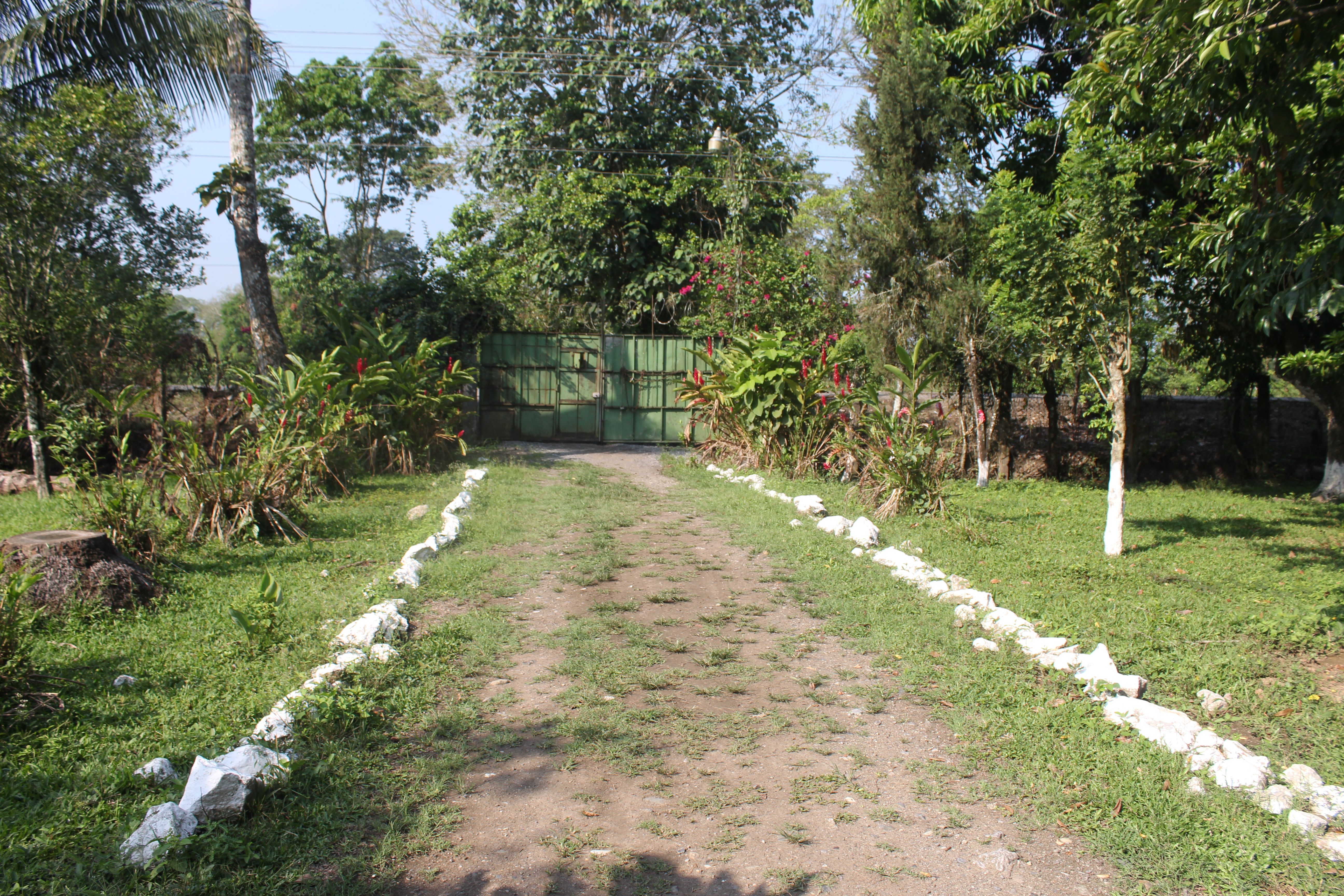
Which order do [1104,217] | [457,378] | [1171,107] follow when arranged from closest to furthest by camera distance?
[1171,107], [1104,217], [457,378]

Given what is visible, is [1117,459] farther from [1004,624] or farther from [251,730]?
[251,730]

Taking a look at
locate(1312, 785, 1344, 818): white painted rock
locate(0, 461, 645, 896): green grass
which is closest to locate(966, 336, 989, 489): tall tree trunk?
locate(0, 461, 645, 896): green grass

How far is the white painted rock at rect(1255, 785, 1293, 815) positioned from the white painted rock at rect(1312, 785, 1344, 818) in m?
0.07

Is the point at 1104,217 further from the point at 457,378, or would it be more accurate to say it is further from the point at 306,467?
the point at 457,378

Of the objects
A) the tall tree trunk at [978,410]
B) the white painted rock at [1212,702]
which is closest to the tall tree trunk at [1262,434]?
the tall tree trunk at [978,410]

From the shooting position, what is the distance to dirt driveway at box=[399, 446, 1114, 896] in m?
2.73

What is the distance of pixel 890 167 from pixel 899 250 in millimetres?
1052

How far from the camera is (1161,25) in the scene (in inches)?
184

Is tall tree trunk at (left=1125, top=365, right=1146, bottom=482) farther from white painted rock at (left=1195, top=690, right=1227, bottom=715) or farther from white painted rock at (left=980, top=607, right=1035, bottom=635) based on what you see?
white painted rock at (left=1195, top=690, right=1227, bottom=715)

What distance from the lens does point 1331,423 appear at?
1183 cm

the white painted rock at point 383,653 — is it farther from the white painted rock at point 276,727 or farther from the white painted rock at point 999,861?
the white painted rock at point 999,861

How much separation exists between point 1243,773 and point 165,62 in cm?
1090

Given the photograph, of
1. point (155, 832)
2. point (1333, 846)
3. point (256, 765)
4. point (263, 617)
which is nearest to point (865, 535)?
point (1333, 846)

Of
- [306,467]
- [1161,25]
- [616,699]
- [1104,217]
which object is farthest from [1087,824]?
[306,467]
